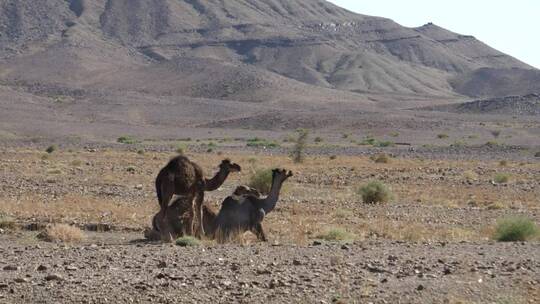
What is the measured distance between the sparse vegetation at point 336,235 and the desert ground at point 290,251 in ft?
0.17

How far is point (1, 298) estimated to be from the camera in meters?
11.7

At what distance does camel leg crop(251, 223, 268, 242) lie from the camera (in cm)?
1759

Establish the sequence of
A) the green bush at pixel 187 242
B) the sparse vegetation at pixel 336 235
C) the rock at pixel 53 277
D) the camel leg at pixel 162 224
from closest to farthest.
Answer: the rock at pixel 53 277 → the green bush at pixel 187 242 → the camel leg at pixel 162 224 → the sparse vegetation at pixel 336 235

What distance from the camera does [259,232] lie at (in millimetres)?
17719

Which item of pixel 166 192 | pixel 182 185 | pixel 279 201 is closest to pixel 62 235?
pixel 166 192

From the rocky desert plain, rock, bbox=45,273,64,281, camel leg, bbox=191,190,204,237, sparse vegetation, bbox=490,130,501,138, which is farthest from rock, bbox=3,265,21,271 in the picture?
sparse vegetation, bbox=490,130,501,138

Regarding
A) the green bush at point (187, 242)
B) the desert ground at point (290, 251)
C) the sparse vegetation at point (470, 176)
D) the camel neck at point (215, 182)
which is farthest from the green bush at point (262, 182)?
the green bush at point (187, 242)

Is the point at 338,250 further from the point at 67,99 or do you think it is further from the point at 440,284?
the point at 67,99

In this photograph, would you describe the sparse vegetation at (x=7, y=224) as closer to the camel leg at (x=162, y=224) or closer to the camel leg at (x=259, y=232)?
the camel leg at (x=162, y=224)

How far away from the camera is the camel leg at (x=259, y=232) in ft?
57.7

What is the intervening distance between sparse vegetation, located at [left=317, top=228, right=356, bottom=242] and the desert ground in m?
0.05

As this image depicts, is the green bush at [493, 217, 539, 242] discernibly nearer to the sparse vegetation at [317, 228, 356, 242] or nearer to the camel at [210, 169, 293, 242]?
the sparse vegetation at [317, 228, 356, 242]

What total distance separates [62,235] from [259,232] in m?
3.42

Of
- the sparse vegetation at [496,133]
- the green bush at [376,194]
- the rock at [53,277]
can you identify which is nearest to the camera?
the rock at [53,277]
